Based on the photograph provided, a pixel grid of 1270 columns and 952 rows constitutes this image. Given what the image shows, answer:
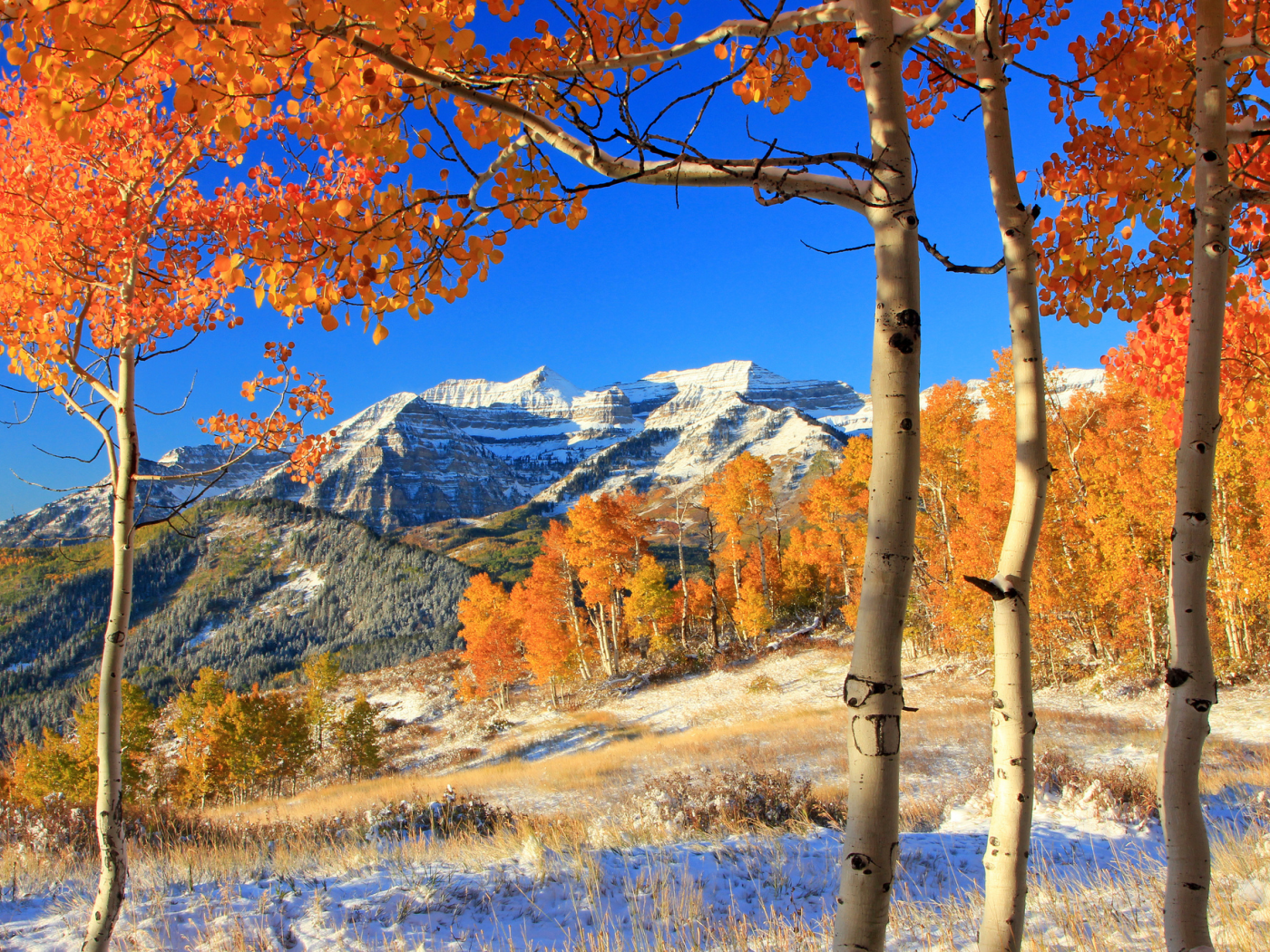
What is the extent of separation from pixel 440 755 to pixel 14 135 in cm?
3131

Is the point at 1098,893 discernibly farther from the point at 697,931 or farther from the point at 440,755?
the point at 440,755

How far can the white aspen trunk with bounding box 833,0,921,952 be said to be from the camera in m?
1.72

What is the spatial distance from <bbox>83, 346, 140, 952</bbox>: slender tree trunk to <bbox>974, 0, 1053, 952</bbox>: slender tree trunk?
4.11 m

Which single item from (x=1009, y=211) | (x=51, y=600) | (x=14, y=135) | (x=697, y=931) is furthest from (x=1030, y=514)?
(x=51, y=600)

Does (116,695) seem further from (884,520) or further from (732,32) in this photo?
(732,32)

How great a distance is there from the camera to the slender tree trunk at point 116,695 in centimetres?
339

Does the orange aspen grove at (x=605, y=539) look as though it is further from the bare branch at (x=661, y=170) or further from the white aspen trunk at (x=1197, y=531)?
the bare branch at (x=661, y=170)

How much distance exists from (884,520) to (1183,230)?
4.20 m

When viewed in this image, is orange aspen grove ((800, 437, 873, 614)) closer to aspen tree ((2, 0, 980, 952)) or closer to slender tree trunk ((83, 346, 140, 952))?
slender tree trunk ((83, 346, 140, 952))

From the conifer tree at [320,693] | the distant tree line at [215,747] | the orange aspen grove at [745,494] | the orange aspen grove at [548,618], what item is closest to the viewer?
the distant tree line at [215,747]

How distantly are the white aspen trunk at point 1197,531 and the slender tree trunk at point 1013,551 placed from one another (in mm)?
514

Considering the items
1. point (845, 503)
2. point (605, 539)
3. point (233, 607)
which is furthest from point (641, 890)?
point (233, 607)

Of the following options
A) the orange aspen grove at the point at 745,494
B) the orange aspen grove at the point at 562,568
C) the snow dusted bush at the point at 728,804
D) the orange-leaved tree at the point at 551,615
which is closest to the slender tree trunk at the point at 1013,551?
the snow dusted bush at the point at 728,804

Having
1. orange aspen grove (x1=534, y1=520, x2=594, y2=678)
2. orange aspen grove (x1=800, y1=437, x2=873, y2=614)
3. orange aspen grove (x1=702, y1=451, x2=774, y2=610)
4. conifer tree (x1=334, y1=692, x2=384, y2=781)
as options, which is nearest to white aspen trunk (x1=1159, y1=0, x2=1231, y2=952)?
orange aspen grove (x1=800, y1=437, x2=873, y2=614)
